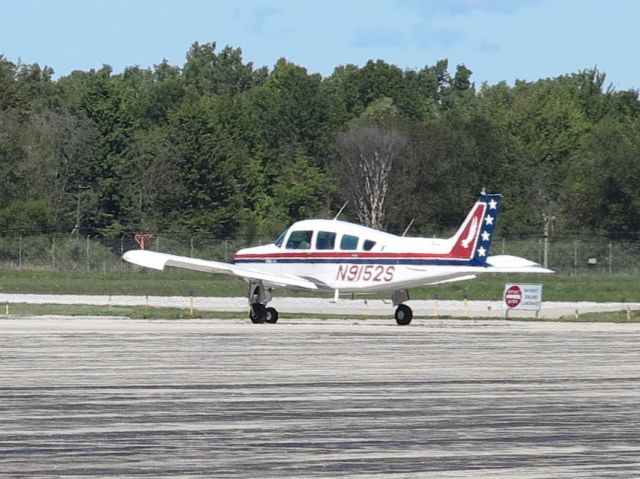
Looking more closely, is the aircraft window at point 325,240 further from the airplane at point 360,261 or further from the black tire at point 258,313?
the black tire at point 258,313

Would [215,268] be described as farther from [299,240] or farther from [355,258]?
[355,258]

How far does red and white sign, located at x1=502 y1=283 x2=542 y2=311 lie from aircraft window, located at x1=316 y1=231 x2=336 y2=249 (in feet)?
27.7

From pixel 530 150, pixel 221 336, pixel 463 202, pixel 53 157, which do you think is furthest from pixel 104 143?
pixel 221 336

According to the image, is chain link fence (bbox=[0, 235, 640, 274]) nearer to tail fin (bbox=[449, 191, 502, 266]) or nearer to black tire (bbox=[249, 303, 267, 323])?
black tire (bbox=[249, 303, 267, 323])

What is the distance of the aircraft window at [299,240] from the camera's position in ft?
133

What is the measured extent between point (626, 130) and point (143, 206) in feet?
101

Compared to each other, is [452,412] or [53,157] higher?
[53,157]

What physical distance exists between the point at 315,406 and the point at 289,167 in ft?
290

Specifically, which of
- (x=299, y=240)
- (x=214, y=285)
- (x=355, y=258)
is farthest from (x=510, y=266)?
(x=214, y=285)

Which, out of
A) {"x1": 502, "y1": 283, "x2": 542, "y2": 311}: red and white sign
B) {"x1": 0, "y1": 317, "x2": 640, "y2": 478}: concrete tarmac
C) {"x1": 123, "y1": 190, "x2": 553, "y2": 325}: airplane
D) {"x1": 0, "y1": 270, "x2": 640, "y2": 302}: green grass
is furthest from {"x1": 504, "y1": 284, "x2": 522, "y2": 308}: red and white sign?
{"x1": 0, "y1": 317, "x2": 640, "y2": 478}: concrete tarmac

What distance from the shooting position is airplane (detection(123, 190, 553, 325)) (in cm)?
3747

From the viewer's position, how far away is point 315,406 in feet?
61.2

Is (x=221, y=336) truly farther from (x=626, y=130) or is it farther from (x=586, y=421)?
(x=626, y=130)

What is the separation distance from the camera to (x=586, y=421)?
56.7 ft
